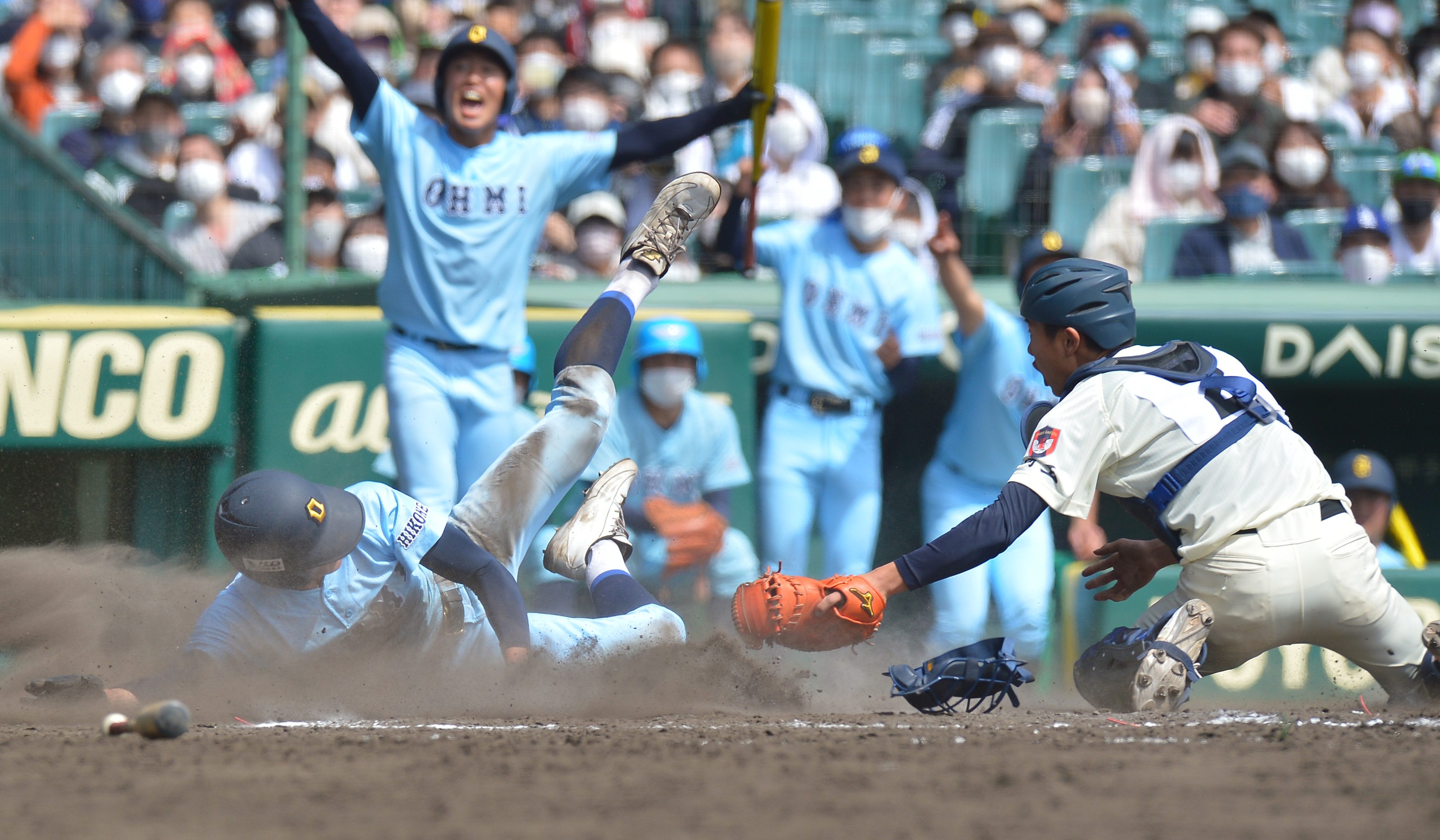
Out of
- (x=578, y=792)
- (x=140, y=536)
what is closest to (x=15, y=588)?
(x=140, y=536)

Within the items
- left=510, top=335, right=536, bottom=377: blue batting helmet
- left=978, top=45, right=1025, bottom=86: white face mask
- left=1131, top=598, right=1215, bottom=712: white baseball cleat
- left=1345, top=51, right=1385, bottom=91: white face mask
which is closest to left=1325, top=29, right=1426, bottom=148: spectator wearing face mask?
left=1345, top=51, right=1385, bottom=91: white face mask

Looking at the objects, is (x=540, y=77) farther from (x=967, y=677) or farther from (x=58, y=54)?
(x=967, y=677)

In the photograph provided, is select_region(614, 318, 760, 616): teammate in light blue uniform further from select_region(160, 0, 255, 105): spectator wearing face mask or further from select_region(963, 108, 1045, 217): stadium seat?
select_region(160, 0, 255, 105): spectator wearing face mask

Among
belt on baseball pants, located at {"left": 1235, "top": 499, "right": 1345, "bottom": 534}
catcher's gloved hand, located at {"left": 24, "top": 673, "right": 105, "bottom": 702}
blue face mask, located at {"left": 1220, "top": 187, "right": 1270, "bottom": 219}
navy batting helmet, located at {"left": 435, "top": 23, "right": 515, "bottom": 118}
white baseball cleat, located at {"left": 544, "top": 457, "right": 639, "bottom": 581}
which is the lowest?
catcher's gloved hand, located at {"left": 24, "top": 673, "right": 105, "bottom": 702}

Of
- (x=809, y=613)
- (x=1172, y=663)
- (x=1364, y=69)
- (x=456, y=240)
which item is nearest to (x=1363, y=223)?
(x=1364, y=69)

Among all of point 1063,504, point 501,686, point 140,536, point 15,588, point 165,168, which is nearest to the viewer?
point 1063,504

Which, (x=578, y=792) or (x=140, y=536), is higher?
(x=578, y=792)

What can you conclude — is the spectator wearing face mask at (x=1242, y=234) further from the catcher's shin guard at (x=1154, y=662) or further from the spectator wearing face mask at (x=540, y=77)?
the catcher's shin guard at (x=1154, y=662)

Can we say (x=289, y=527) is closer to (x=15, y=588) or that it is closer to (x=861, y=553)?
(x=15, y=588)
